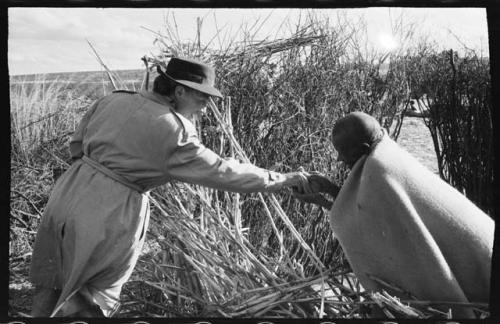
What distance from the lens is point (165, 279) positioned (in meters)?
2.98

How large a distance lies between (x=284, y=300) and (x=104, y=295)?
72 centimetres

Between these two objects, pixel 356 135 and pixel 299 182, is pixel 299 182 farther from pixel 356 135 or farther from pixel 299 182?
pixel 356 135

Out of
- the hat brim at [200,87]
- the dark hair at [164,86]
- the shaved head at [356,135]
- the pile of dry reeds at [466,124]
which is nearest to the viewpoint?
the shaved head at [356,135]

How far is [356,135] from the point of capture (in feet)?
7.18

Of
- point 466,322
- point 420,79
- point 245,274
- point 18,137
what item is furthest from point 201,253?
point 18,137

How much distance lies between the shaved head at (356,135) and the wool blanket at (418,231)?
42mm

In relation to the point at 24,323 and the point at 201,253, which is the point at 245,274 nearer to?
the point at 201,253

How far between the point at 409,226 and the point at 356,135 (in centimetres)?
38

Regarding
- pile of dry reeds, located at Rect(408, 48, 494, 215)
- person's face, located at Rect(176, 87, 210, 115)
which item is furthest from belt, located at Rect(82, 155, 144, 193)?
pile of dry reeds, located at Rect(408, 48, 494, 215)

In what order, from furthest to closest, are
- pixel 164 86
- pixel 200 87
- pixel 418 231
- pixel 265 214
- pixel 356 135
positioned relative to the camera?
pixel 265 214 < pixel 164 86 < pixel 200 87 < pixel 356 135 < pixel 418 231

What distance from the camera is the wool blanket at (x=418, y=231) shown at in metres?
2.04

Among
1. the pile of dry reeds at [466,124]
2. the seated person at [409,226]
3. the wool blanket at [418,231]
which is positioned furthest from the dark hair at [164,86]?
the pile of dry reeds at [466,124]

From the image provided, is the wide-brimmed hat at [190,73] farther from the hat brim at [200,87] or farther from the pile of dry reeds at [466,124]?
the pile of dry reeds at [466,124]

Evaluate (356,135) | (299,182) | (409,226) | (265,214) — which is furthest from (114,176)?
(265,214)
